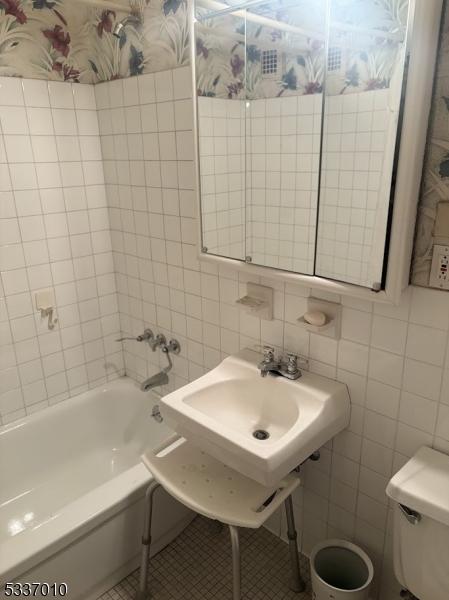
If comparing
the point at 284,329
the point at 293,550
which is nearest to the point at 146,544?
the point at 293,550

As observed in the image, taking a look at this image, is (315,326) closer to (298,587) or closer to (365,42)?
(365,42)

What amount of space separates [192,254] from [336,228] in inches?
26.2

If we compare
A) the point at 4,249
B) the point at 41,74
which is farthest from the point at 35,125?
the point at 4,249

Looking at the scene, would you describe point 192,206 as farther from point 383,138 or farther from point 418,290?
point 418,290

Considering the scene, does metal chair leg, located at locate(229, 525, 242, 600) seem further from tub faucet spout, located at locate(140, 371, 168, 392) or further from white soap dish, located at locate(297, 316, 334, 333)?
tub faucet spout, located at locate(140, 371, 168, 392)

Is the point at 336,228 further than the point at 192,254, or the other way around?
the point at 192,254

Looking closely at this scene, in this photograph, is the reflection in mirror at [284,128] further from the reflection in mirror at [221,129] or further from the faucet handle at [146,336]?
the faucet handle at [146,336]

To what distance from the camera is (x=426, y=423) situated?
1.22m

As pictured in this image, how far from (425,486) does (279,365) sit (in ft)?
1.85

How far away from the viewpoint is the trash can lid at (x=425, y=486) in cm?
103

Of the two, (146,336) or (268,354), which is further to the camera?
(146,336)

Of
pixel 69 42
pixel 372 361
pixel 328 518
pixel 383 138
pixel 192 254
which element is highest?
pixel 69 42

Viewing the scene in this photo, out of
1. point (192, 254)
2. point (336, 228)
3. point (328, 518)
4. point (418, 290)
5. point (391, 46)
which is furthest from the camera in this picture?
point (192, 254)

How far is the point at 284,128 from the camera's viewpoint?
138 cm
